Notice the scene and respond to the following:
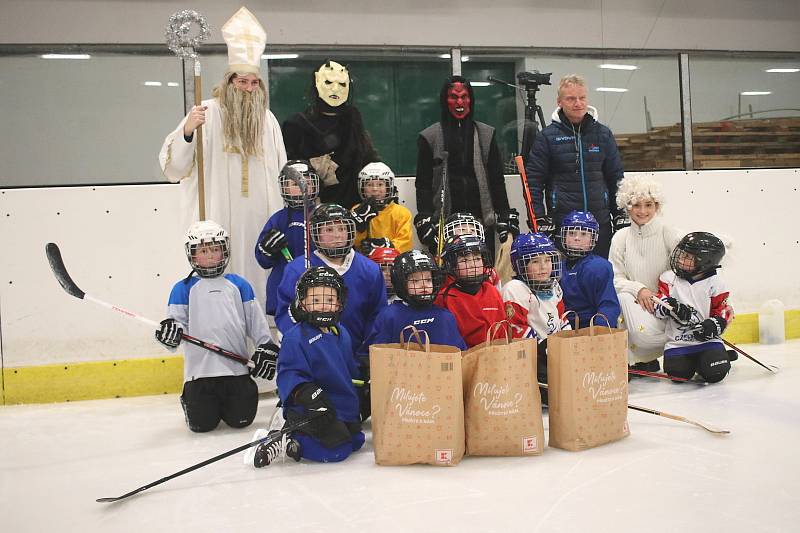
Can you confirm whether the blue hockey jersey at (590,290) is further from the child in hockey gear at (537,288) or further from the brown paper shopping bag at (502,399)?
the brown paper shopping bag at (502,399)

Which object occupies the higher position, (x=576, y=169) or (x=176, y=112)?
(x=176, y=112)

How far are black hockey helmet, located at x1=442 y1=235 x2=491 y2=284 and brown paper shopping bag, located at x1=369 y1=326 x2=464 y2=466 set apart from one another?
2.09ft

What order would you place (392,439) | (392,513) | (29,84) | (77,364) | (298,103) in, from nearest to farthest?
(392,513)
(392,439)
(77,364)
(29,84)
(298,103)

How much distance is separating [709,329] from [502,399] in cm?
174

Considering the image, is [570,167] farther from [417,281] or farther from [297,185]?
[417,281]

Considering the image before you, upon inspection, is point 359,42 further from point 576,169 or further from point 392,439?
point 392,439

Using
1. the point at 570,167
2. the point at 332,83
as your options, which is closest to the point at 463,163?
the point at 570,167

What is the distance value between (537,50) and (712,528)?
4.59m

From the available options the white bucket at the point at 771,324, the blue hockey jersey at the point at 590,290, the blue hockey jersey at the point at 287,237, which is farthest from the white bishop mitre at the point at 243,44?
the white bucket at the point at 771,324

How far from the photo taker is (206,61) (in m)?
5.70

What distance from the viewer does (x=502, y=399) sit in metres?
2.79

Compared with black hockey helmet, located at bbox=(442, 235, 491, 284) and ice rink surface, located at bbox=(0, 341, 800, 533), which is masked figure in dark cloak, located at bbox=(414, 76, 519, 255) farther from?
ice rink surface, located at bbox=(0, 341, 800, 533)

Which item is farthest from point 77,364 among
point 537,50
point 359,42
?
point 537,50

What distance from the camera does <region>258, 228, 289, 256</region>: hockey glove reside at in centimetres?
376
